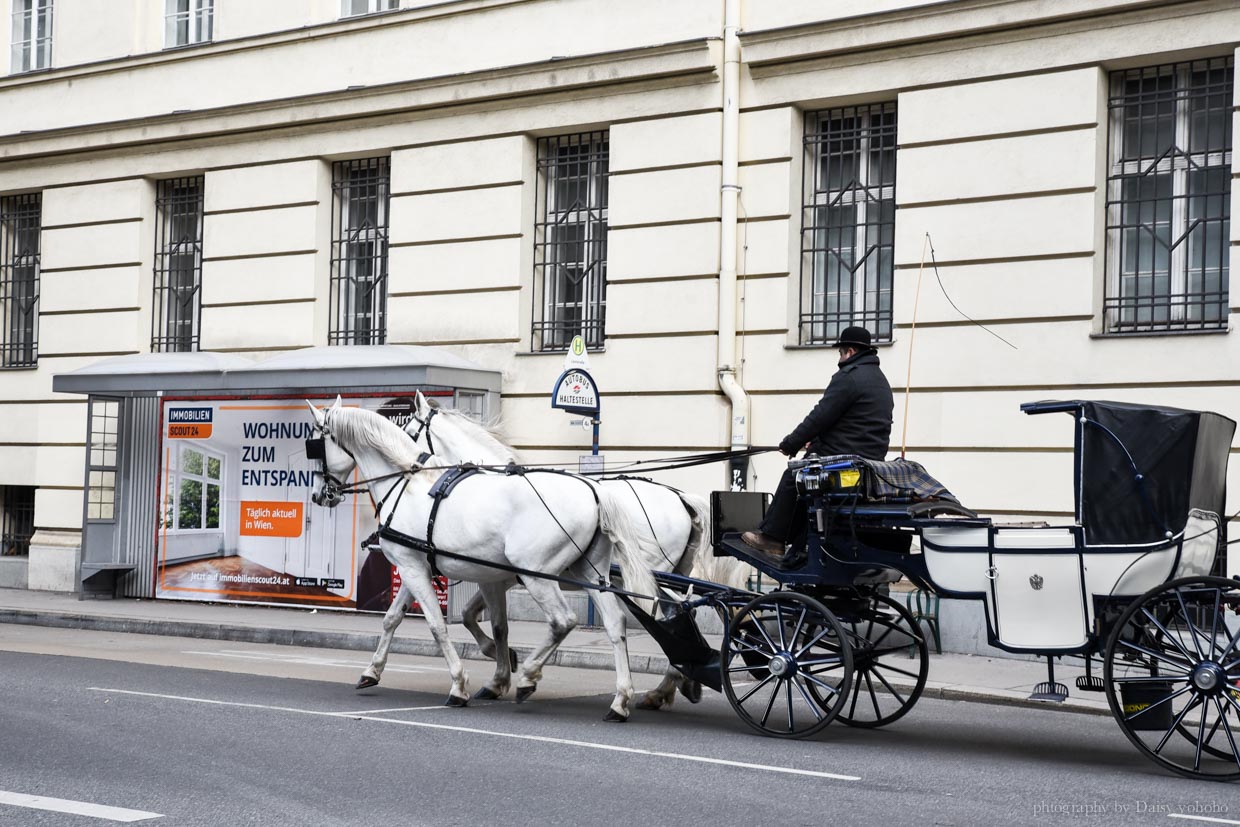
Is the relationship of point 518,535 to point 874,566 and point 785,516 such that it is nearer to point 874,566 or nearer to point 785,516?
point 785,516

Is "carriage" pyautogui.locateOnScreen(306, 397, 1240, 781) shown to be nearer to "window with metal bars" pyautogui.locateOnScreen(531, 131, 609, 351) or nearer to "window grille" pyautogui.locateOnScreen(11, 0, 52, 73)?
"window with metal bars" pyautogui.locateOnScreen(531, 131, 609, 351)

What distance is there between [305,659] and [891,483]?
7.06m

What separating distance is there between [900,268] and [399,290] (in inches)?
251

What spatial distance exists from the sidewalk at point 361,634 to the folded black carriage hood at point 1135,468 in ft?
10.5

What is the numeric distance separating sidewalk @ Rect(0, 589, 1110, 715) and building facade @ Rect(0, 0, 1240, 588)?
1.68 metres

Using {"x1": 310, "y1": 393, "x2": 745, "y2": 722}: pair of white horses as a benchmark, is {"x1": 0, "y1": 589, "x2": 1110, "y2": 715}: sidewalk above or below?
below

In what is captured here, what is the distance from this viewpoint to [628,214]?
16.5 meters

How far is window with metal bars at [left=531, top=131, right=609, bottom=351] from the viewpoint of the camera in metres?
17.1

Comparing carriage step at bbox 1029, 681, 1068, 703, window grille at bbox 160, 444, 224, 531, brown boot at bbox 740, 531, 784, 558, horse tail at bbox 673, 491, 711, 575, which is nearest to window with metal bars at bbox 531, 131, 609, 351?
window grille at bbox 160, 444, 224, 531

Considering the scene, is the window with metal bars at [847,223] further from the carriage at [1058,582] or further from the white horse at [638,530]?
the carriage at [1058,582]

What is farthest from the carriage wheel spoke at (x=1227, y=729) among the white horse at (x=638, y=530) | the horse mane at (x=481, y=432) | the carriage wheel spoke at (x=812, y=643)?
the horse mane at (x=481, y=432)

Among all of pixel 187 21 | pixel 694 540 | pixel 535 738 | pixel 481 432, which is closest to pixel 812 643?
pixel 535 738

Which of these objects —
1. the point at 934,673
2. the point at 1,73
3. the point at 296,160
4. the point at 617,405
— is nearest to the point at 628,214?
the point at 617,405

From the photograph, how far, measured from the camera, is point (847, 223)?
1555 cm
